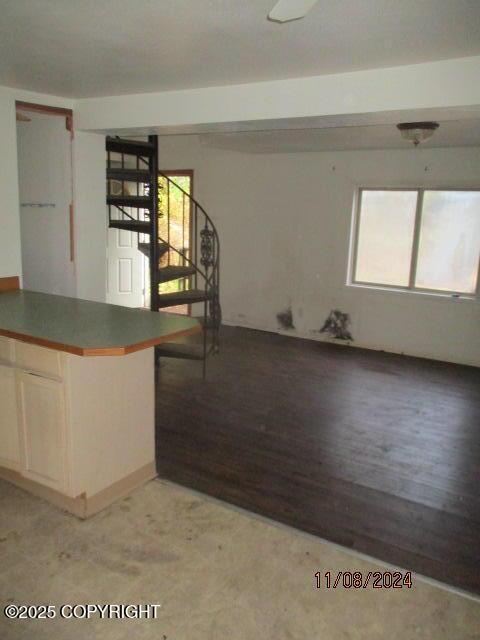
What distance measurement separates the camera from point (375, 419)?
4.09m

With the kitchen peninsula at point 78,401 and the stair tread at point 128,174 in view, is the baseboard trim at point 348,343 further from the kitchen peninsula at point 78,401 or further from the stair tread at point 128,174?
the kitchen peninsula at point 78,401

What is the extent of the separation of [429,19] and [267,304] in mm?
5151

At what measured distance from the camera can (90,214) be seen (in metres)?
3.97

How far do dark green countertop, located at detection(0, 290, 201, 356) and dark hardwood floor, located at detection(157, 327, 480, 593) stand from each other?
3.20ft

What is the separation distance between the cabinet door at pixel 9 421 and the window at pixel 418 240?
4.55 m

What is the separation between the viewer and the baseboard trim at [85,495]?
Result: 2.53 meters

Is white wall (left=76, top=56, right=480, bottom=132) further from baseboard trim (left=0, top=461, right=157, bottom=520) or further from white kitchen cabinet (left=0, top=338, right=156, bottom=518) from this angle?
baseboard trim (left=0, top=461, right=157, bottom=520)

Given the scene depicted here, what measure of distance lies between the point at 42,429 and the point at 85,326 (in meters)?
0.54

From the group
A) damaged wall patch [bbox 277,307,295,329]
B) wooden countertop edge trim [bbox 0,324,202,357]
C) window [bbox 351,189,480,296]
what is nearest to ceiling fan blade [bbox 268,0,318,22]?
wooden countertop edge trim [bbox 0,324,202,357]

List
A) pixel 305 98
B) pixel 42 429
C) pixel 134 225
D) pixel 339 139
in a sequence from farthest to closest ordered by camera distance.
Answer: pixel 339 139 → pixel 134 225 → pixel 305 98 → pixel 42 429

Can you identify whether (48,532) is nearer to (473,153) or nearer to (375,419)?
(375,419)

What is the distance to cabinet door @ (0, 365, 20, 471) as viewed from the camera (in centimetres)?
262
